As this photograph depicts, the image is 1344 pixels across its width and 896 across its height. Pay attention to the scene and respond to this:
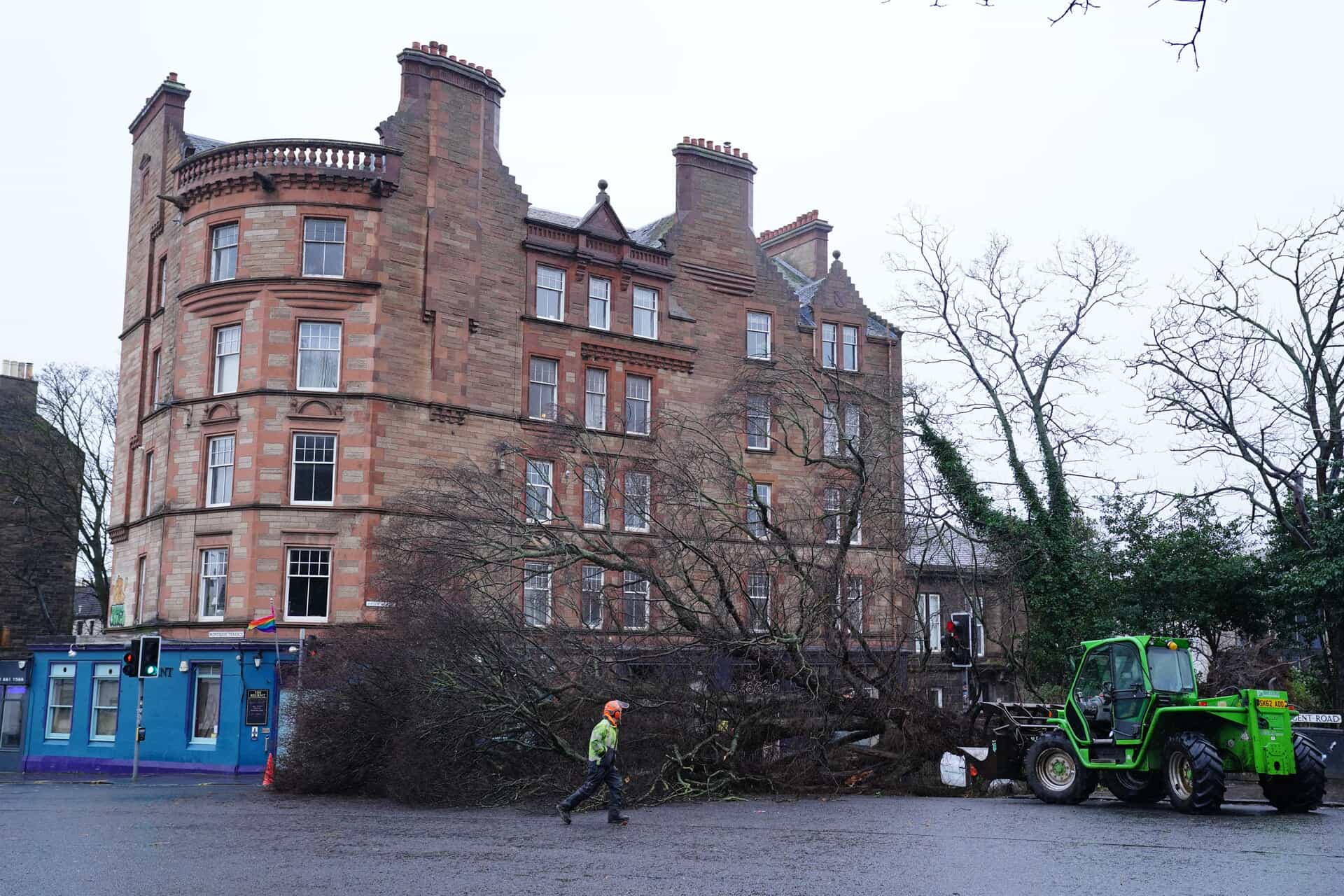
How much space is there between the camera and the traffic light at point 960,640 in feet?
75.2

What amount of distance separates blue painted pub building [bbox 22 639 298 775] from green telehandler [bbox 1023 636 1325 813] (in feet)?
62.6

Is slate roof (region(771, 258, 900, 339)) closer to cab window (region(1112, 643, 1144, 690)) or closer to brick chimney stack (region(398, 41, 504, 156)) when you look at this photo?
brick chimney stack (region(398, 41, 504, 156))

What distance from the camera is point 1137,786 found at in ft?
62.3

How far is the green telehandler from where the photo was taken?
16953 millimetres

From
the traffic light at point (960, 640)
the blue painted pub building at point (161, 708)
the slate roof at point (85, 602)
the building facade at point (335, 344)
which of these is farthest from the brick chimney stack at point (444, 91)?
the slate roof at point (85, 602)

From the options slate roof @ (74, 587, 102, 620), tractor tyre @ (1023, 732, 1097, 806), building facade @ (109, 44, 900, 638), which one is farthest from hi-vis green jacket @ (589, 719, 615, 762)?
slate roof @ (74, 587, 102, 620)

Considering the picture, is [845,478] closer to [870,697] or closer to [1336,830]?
[870,697]

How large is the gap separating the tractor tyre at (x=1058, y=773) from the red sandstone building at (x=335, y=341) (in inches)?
396

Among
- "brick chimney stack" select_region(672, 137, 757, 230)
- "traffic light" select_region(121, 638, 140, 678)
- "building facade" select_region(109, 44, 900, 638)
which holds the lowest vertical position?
"traffic light" select_region(121, 638, 140, 678)

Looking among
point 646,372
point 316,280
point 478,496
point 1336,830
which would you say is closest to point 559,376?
point 646,372

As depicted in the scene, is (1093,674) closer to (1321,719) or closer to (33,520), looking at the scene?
(1321,719)

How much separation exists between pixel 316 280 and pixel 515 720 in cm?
1739

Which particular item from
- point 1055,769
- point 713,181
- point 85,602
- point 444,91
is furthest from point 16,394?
point 1055,769

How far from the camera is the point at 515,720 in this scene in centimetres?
2031
